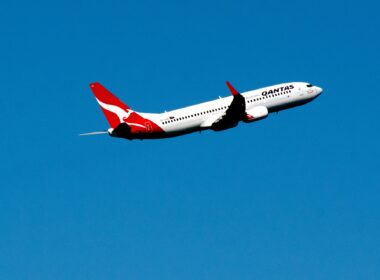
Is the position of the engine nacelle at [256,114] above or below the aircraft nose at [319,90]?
below

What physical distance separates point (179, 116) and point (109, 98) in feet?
32.8

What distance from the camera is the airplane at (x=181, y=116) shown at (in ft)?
314

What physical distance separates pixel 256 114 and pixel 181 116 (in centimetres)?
1029

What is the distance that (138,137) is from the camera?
96.3 metres

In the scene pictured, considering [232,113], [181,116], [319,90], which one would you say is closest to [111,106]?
[181,116]

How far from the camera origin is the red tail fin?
9750 centimetres

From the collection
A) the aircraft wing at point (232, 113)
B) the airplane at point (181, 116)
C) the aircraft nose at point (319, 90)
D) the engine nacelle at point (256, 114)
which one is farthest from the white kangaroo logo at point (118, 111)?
the aircraft nose at point (319, 90)

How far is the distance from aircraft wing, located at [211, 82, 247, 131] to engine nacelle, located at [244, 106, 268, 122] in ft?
5.59

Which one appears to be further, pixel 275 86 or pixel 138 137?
pixel 275 86

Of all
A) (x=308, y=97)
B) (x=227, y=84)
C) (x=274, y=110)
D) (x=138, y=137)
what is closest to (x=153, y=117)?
(x=138, y=137)

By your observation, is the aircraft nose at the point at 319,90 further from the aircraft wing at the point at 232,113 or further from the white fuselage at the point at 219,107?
the aircraft wing at the point at 232,113

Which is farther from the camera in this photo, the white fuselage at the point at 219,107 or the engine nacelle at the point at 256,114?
the engine nacelle at the point at 256,114

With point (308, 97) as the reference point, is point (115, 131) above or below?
below

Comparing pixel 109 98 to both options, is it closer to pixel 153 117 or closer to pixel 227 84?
pixel 153 117
